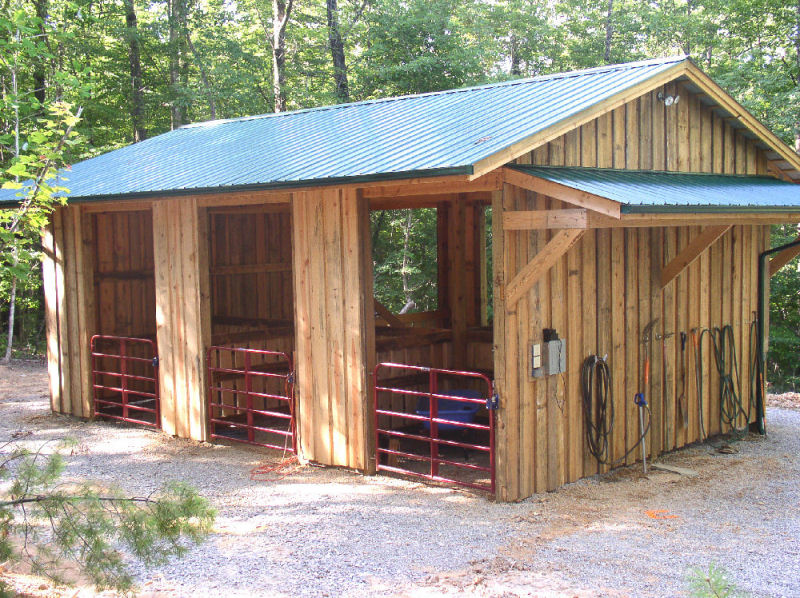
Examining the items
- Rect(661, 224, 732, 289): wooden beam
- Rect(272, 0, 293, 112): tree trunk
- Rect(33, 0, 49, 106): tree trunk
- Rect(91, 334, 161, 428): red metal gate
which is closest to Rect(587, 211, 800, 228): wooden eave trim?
Rect(661, 224, 732, 289): wooden beam

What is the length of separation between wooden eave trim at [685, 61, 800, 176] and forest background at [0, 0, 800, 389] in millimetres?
7726

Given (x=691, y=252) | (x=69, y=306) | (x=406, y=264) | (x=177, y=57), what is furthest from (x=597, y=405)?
(x=177, y=57)

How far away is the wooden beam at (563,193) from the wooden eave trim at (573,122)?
19 centimetres

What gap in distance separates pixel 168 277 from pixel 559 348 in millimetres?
4796

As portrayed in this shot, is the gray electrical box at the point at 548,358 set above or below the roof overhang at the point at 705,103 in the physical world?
below

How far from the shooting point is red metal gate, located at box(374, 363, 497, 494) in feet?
27.4

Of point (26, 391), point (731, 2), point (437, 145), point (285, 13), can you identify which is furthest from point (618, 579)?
point (285, 13)

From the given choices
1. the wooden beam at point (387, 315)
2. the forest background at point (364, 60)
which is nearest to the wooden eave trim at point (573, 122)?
the wooden beam at point (387, 315)

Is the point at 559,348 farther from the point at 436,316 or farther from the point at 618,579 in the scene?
the point at 436,316

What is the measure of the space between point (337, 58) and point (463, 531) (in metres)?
17.3

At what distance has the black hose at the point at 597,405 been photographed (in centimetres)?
818

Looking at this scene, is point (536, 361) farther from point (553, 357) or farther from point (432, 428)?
point (432, 428)

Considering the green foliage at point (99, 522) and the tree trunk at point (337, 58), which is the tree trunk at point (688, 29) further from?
the green foliage at point (99, 522)

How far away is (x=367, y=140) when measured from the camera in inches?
356
